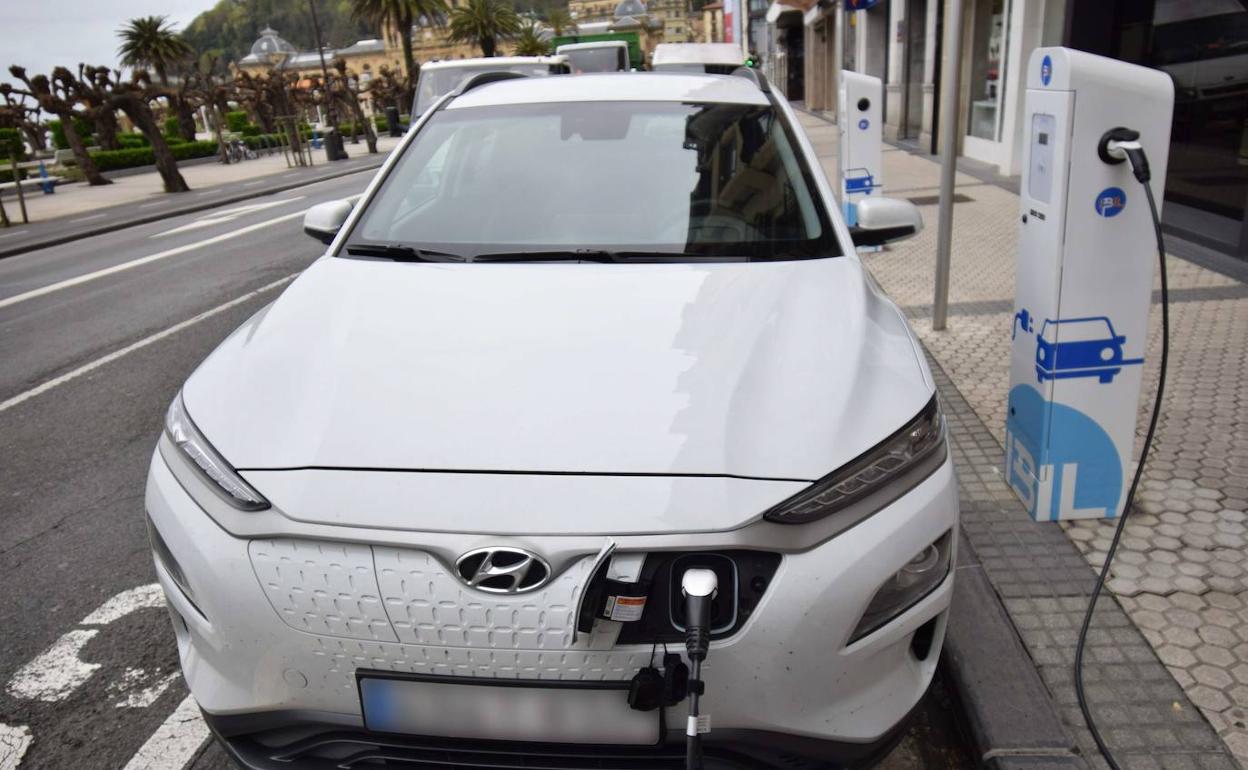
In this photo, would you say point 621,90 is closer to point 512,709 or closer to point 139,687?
point 512,709

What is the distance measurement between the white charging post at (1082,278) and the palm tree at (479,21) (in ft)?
230

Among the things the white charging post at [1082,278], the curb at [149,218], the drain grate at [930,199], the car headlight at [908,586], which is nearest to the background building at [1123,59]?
the drain grate at [930,199]

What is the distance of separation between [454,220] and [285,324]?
0.80m

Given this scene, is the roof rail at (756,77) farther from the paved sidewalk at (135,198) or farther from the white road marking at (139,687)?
the paved sidewalk at (135,198)

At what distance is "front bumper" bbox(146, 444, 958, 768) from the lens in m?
1.81

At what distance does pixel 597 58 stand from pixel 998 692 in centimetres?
2306

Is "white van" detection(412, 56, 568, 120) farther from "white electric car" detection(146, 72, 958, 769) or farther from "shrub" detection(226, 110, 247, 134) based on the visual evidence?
"shrub" detection(226, 110, 247, 134)

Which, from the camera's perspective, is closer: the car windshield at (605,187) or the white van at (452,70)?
the car windshield at (605,187)

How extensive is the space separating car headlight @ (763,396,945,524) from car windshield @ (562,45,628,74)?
897 inches

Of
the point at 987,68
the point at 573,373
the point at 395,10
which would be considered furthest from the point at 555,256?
the point at 395,10

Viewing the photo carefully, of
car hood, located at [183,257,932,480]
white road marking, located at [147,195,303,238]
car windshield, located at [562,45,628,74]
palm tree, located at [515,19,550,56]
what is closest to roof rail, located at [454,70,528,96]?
car hood, located at [183,257,932,480]

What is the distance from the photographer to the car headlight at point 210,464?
1951 millimetres

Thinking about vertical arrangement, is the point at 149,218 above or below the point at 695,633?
below

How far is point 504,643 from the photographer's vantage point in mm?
1802
